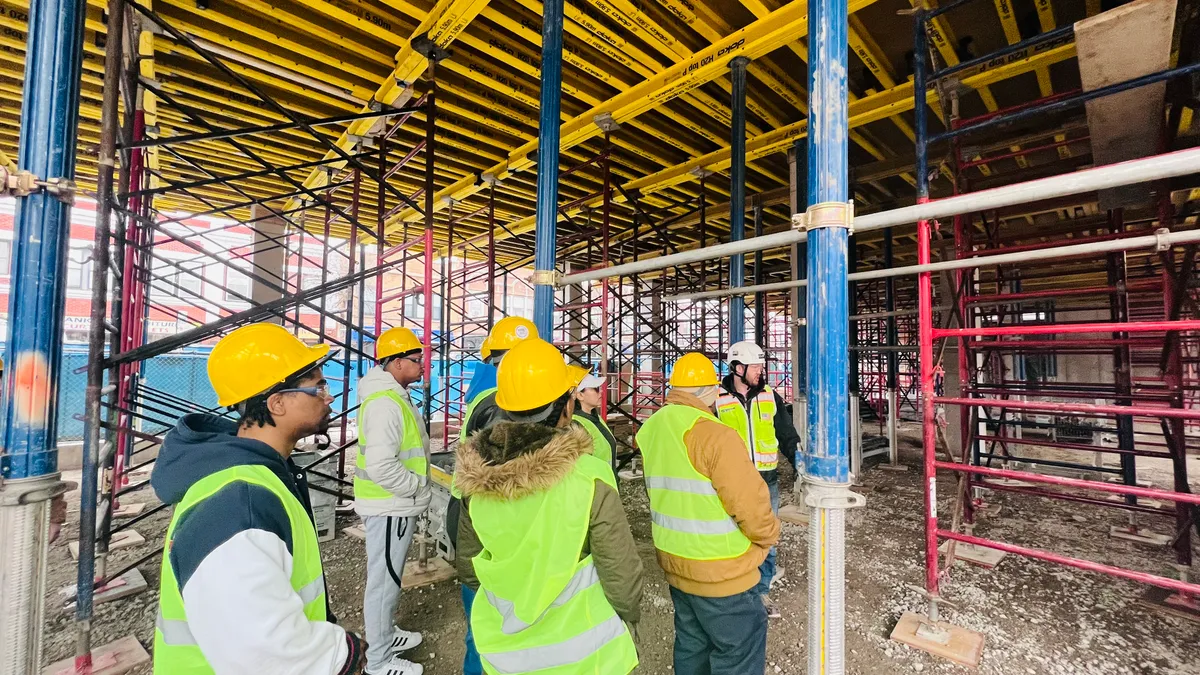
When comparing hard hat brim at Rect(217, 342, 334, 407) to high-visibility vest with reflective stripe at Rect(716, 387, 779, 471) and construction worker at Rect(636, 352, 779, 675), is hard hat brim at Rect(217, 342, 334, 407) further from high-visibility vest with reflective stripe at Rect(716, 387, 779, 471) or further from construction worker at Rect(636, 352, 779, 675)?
high-visibility vest with reflective stripe at Rect(716, 387, 779, 471)

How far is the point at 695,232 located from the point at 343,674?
1184cm

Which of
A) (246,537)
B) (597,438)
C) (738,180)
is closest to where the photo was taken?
(246,537)

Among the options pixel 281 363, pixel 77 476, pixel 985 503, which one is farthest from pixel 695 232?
pixel 77 476

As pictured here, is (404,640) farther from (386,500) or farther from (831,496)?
(831,496)

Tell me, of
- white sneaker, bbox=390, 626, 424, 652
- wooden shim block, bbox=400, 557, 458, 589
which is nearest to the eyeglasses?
white sneaker, bbox=390, 626, 424, 652

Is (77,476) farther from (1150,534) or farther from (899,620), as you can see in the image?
(1150,534)

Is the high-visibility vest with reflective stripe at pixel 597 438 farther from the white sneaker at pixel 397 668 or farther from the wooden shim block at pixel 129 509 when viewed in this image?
the wooden shim block at pixel 129 509

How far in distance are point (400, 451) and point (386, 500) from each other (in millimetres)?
337

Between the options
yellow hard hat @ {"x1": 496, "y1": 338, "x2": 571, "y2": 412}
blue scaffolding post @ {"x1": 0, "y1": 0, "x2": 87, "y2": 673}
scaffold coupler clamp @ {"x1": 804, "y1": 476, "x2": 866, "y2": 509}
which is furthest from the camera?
yellow hard hat @ {"x1": 496, "y1": 338, "x2": 571, "y2": 412}

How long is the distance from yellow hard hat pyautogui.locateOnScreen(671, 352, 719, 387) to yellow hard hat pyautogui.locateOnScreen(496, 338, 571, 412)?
1414 millimetres

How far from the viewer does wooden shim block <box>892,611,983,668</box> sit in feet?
10.5

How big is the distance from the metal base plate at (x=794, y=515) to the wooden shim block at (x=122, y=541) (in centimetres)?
736

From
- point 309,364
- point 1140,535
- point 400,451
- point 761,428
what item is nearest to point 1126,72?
point 761,428

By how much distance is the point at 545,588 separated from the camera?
178 centimetres
